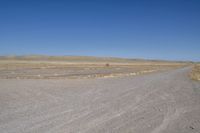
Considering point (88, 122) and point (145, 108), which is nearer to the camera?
point (88, 122)

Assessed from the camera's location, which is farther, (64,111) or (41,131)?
(64,111)

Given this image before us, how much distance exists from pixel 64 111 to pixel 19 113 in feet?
5.01

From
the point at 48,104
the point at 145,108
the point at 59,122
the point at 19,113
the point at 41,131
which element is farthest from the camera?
the point at 48,104

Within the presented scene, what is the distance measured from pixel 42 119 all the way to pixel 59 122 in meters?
0.67

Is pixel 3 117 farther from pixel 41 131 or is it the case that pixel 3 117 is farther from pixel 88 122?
pixel 88 122

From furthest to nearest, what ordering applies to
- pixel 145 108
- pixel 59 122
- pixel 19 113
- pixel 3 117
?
pixel 145 108, pixel 19 113, pixel 3 117, pixel 59 122

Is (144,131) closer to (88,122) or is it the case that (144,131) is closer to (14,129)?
(88,122)

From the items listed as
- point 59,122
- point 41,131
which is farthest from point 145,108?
point 41,131

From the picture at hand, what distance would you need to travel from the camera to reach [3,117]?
24.8 feet

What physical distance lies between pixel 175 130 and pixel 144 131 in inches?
34.5

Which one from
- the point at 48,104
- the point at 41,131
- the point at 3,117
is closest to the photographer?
the point at 41,131

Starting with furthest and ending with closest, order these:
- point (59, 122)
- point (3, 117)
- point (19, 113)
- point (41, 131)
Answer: point (19, 113) < point (3, 117) < point (59, 122) < point (41, 131)

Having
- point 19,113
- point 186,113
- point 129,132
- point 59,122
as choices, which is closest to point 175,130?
point 129,132

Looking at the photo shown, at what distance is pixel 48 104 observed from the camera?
997 centimetres
